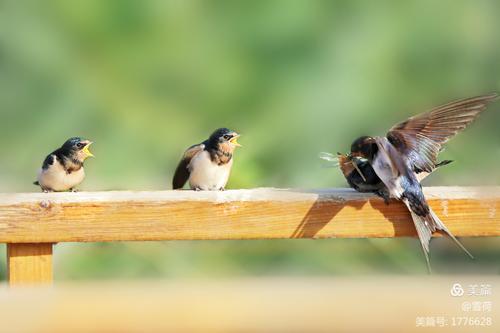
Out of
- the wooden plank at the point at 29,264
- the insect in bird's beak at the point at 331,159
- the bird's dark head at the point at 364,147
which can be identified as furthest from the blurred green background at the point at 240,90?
the wooden plank at the point at 29,264

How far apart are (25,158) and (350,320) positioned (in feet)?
3.55

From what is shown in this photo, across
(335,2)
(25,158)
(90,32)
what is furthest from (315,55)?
(25,158)

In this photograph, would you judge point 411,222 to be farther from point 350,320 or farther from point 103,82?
point 103,82

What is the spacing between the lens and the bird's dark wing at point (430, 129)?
178cm

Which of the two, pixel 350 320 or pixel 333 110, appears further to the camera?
pixel 333 110

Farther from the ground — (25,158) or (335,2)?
(335,2)

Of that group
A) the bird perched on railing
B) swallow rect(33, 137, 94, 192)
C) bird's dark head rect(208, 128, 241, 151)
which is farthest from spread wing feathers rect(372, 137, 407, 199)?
swallow rect(33, 137, 94, 192)

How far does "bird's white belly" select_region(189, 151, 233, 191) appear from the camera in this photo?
7.84 ft

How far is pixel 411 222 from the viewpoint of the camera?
168cm

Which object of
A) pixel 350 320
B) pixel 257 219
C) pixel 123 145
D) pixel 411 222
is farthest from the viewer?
pixel 123 145

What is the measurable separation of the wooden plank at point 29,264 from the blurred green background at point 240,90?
2.00 ft

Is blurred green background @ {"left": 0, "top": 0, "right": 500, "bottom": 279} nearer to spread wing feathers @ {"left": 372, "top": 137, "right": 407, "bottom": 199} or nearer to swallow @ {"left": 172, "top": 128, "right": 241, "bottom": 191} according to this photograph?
swallow @ {"left": 172, "top": 128, "right": 241, "bottom": 191}

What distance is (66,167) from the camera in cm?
231

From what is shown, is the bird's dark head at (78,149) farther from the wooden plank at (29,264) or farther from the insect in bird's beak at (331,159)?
the wooden plank at (29,264)
